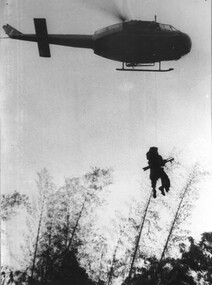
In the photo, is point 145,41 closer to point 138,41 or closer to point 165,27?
point 138,41

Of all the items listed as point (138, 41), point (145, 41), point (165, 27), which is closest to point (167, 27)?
point (165, 27)

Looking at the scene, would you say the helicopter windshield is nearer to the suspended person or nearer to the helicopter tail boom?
the helicopter tail boom

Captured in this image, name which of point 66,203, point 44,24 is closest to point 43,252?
point 66,203

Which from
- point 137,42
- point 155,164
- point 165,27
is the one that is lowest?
point 155,164

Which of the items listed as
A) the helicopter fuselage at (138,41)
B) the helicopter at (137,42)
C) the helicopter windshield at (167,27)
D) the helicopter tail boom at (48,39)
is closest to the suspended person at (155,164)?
the helicopter at (137,42)

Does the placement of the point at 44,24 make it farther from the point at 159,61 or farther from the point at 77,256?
the point at 77,256

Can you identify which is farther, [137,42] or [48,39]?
[48,39]

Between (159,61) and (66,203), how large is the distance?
10088 mm

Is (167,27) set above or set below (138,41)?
above

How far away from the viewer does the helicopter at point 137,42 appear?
498 inches

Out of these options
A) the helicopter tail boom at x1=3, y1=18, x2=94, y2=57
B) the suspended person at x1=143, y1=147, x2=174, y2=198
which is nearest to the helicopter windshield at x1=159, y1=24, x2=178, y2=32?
the helicopter tail boom at x1=3, y1=18, x2=94, y2=57

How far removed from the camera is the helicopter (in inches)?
498

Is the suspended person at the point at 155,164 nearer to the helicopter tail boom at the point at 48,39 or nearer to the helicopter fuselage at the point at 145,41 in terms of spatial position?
the helicopter fuselage at the point at 145,41

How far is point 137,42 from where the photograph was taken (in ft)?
41.6
